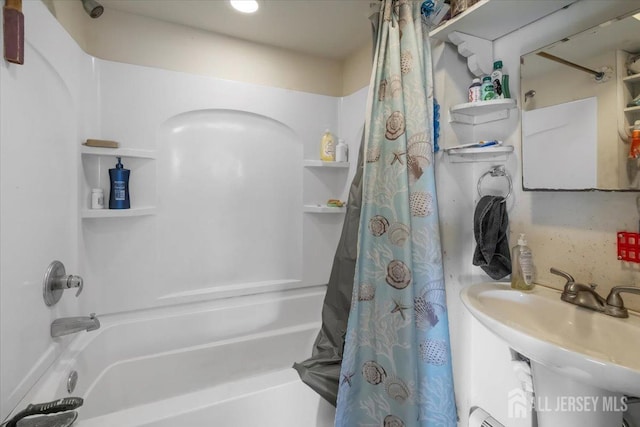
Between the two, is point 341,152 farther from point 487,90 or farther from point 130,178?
point 130,178

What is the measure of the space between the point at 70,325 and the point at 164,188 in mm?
890

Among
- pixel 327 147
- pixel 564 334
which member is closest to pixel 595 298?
pixel 564 334

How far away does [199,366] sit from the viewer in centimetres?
186

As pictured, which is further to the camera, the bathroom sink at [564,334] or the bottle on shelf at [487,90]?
the bottle on shelf at [487,90]

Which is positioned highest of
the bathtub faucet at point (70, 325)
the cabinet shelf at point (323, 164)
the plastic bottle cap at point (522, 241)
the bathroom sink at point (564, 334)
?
the cabinet shelf at point (323, 164)

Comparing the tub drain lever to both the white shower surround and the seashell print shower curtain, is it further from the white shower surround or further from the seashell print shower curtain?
the seashell print shower curtain

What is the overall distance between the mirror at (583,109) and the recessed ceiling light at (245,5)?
139 cm

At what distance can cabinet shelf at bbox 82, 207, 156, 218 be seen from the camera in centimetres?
165

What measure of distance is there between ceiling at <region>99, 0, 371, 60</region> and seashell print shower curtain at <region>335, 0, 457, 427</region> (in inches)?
21.7

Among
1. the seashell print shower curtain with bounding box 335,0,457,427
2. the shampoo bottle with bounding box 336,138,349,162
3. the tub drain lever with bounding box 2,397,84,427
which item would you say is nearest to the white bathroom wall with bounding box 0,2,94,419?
the tub drain lever with bounding box 2,397,84,427

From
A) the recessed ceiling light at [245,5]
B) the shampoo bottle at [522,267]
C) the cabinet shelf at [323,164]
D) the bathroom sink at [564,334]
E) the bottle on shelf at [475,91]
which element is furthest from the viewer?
the cabinet shelf at [323,164]

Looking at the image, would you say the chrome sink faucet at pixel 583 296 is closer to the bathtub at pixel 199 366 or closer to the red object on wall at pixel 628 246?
the red object on wall at pixel 628 246

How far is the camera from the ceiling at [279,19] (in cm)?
168

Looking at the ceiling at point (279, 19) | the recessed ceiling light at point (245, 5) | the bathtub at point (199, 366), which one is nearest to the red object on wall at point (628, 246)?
the bathtub at point (199, 366)
